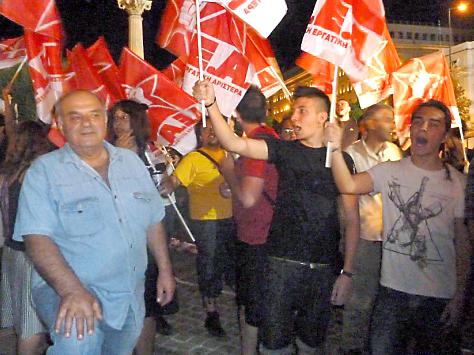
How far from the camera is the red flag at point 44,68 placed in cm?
549

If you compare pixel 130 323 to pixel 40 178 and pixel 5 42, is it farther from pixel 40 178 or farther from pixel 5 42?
pixel 5 42

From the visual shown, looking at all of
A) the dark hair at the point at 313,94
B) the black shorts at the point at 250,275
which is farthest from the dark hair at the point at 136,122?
the dark hair at the point at 313,94

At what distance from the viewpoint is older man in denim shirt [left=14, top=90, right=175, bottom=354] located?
2707mm

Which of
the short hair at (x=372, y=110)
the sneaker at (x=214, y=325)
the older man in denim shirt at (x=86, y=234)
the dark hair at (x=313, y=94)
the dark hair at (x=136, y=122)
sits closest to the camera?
the older man in denim shirt at (x=86, y=234)

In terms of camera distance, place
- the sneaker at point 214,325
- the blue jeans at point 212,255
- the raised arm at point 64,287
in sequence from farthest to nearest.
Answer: the blue jeans at point 212,255, the sneaker at point 214,325, the raised arm at point 64,287

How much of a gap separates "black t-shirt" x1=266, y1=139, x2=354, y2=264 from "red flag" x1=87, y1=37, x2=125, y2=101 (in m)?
3.52

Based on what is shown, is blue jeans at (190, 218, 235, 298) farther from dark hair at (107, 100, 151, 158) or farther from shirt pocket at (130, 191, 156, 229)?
shirt pocket at (130, 191, 156, 229)

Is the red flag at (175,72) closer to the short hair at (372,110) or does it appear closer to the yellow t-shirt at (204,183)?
the yellow t-shirt at (204,183)

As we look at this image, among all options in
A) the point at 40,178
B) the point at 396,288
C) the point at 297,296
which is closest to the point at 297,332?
the point at 297,296

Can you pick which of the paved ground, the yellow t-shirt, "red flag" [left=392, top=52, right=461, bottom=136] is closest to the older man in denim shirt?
the paved ground

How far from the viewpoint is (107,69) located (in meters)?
6.67

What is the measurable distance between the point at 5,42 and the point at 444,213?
576 centimetres

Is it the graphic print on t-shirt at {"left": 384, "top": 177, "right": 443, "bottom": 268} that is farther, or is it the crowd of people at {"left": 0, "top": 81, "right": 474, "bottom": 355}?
the graphic print on t-shirt at {"left": 384, "top": 177, "right": 443, "bottom": 268}

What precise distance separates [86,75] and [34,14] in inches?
43.5
